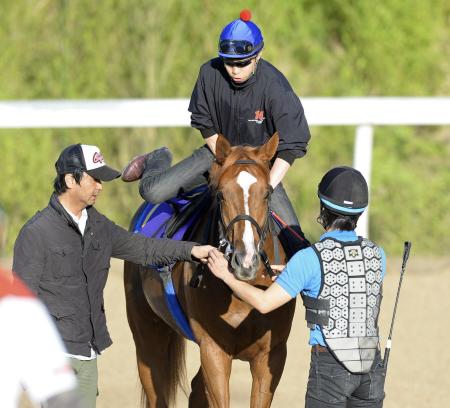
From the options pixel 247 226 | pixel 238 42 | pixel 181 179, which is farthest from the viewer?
pixel 181 179

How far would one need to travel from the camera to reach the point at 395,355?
29.8 feet

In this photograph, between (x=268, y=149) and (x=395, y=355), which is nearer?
(x=268, y=149)

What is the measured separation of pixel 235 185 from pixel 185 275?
102 centimetres

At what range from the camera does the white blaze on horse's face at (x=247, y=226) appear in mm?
4957

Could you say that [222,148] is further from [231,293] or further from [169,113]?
[169,113]

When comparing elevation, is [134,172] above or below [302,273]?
above

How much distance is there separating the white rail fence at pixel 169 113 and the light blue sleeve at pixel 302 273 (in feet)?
18.9

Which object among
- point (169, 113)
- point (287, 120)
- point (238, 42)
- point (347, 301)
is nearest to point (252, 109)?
point (287, 120)

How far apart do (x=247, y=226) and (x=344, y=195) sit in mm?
498

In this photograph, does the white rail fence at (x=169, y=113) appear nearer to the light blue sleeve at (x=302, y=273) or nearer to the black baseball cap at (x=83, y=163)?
the black baseball cap at (x=83, y=163)

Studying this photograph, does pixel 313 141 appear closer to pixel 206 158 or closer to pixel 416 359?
pixel 416 359

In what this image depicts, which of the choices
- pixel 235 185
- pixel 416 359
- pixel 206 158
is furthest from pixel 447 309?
pixel 235 185

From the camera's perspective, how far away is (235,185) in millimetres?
5223

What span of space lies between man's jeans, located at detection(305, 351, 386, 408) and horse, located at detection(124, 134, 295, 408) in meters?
0.51
